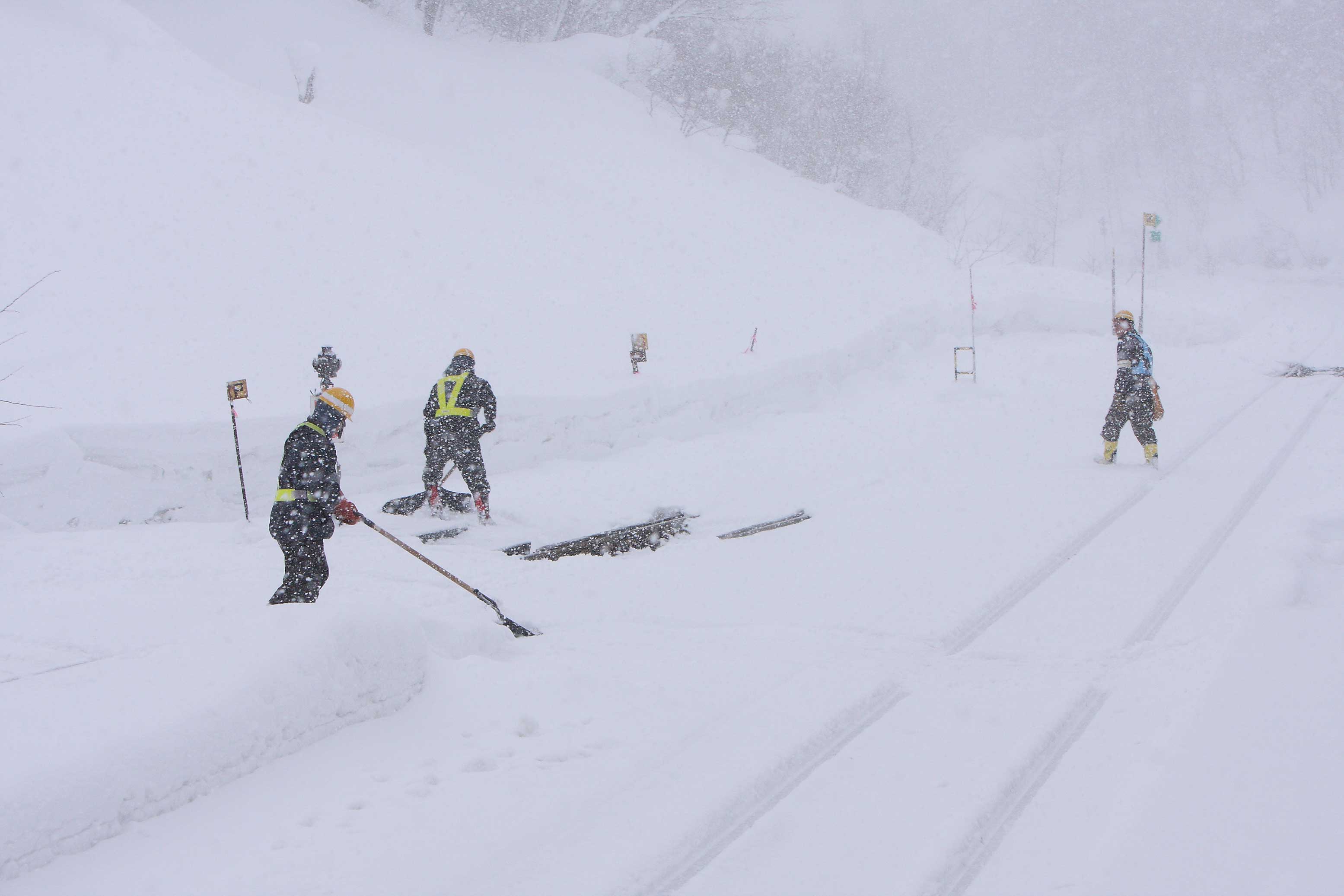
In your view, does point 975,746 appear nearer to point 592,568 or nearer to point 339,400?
point 592,568

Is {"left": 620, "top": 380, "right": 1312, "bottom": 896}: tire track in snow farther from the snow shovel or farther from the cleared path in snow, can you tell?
the snow shovel

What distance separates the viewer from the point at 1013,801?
354 centimetres

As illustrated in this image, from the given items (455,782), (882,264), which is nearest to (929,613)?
(455,782)

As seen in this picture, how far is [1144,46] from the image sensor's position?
82.9m

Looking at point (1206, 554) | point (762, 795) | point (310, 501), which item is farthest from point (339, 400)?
point (1206, 554)

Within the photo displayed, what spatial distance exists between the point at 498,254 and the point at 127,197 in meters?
6.10

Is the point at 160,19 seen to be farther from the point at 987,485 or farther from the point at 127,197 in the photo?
the point at 987,485

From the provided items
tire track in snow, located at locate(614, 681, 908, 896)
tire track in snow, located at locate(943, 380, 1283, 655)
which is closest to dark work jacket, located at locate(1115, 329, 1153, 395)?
tire track in snow, located at locate(943, 380, 1283, 655)

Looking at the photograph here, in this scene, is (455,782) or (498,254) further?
(498,254)

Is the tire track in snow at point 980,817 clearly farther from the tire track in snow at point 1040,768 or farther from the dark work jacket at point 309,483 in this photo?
the dark work jacket at point 309,483

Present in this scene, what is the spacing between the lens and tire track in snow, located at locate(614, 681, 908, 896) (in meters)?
3.17

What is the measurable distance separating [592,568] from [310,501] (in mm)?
2473

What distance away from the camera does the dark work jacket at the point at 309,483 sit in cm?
575

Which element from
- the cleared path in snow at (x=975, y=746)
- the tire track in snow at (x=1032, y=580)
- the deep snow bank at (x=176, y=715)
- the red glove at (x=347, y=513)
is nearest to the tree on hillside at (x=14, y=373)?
the red glove at (x=347, y=513)
